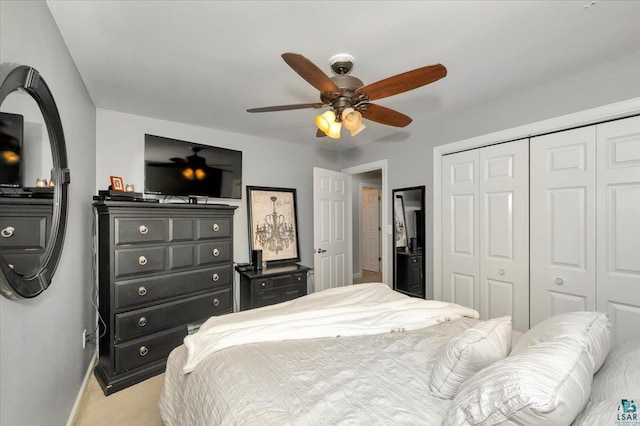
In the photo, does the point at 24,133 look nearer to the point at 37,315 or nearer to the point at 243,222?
the point at 37,315

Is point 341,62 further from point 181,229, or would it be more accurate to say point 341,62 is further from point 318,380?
point 181,229

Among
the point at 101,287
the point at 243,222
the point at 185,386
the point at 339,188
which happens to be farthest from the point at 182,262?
the point at 339,188

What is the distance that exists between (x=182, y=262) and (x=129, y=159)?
1283mm

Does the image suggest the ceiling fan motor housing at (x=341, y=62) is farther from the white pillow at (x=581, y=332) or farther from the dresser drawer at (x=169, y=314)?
the dresser drawer at (x=169, y=314)

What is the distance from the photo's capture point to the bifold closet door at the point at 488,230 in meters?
2.54

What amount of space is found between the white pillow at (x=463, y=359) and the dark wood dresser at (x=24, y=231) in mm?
1629

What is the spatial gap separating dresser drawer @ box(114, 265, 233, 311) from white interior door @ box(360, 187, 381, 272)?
13.2ft

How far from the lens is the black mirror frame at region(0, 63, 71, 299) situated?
3.25 ft

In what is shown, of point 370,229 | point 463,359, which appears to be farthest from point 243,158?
point 370,229

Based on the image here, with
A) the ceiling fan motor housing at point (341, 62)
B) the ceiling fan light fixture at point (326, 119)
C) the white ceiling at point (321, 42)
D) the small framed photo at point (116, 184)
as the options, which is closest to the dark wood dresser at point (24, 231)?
the white ceiling at point (321, 42)

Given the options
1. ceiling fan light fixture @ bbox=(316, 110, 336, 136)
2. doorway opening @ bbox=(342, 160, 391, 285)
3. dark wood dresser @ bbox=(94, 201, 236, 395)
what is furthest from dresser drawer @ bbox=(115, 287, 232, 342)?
doorway opening @ bbox=(342, 160, 391, 285)

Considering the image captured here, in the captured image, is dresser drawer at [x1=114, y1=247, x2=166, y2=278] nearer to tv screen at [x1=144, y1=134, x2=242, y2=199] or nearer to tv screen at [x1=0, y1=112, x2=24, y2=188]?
tv screen at [x1=144, y1=134, x2=242, y2=199]

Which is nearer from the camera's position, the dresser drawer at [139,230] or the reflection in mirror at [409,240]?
the dresser drawer at [139,230]

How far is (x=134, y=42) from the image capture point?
1.78m
